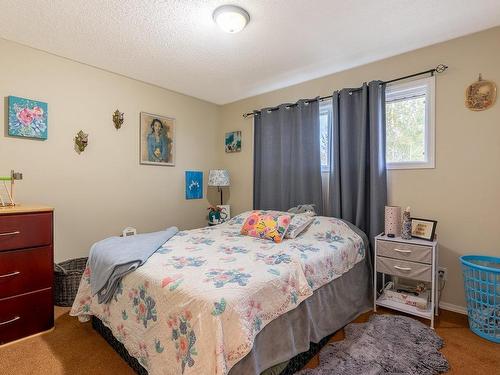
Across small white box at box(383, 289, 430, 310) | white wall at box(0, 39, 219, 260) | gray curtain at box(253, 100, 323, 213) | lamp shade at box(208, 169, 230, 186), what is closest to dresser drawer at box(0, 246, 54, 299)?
white wall at box(0, 39, 219, 260)

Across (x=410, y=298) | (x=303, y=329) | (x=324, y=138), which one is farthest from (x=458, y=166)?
(x=303, y=329)

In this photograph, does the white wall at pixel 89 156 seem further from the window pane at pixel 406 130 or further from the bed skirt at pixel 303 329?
the window pane at pixel 406 130

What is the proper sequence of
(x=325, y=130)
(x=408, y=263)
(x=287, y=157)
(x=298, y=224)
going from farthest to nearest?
(x=287, y=157) < (x=325, y=130) < (x=298, y=224) < (x=408, y=263)

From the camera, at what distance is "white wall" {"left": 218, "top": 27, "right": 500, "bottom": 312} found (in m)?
2.11

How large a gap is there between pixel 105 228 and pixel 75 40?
179 centimetres

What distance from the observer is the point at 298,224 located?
245 cm

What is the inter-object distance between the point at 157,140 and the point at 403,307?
10.0 feet

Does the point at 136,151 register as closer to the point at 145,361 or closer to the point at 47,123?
the point at 47,123

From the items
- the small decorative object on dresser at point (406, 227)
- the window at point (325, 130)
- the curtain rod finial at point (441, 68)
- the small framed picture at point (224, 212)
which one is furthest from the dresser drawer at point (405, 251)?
the small framed picture at point (224, 212)

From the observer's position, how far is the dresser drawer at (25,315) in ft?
5.98

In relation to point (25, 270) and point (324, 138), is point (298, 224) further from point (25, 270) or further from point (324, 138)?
point (25, 270)

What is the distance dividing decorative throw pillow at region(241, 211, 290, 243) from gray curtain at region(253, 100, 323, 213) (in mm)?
655

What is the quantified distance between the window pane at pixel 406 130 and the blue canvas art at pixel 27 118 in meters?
3.23

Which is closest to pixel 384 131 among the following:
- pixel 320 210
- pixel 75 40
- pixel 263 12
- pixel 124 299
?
pixel 320 210
